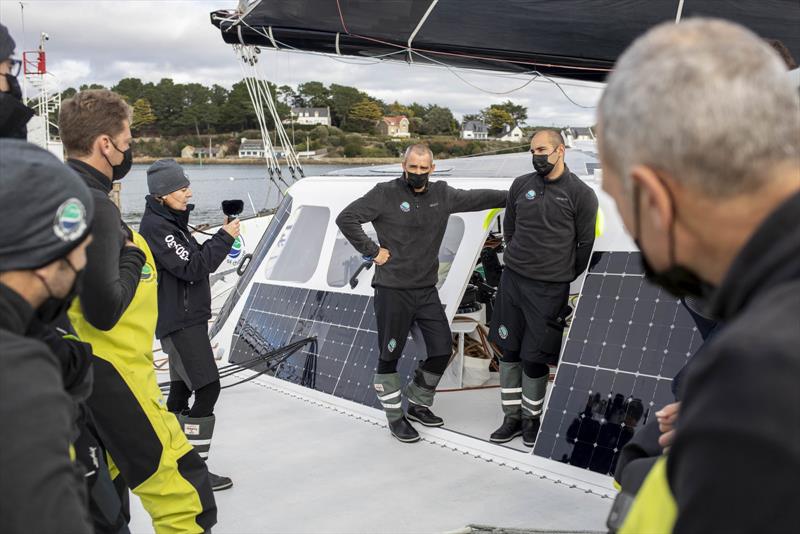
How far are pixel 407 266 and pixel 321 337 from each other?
153 centimetres

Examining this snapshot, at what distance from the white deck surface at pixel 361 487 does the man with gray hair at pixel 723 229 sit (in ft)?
11.2

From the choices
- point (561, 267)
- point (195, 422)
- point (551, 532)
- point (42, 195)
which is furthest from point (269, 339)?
point (42, 195)

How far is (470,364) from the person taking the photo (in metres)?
6.88

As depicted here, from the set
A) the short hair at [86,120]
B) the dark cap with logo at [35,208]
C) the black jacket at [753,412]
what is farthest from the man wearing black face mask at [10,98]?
the black jacket at [753,412]

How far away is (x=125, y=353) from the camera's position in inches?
122

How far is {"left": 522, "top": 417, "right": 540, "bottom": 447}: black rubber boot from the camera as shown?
17.6 ft

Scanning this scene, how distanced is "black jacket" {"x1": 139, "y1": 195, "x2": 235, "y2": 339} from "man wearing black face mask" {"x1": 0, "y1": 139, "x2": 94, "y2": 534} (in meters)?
2.91

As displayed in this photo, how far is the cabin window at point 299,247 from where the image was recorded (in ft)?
24.3

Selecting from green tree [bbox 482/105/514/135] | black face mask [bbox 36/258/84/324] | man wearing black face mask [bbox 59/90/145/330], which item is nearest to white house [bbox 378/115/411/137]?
green tree [bbox 482/105/514/135]

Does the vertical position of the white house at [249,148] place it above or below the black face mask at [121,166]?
below

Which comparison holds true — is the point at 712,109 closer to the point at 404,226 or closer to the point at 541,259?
the point at 541,259

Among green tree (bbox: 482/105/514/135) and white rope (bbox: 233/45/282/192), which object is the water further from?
white rope (bbox: 233/45/282/192)

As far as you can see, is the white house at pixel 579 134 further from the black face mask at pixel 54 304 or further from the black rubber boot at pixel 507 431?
the black face mask at pixel 54 304

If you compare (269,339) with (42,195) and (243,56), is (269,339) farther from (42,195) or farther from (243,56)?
(42,195)
